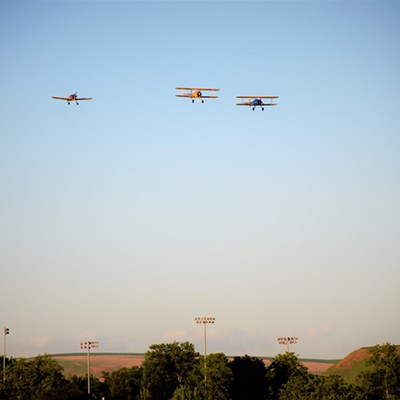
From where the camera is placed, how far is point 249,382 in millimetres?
171125

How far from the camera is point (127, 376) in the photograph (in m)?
198

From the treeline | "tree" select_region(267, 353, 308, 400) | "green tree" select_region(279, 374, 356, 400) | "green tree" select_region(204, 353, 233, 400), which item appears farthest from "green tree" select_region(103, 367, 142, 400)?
"green tree" select_region(279, 374, 356, 400)

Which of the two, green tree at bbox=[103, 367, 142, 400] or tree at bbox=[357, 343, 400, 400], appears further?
green tree at bbox=[103, 367, 142, 400]

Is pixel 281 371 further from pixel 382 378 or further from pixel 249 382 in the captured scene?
pixel 382 378

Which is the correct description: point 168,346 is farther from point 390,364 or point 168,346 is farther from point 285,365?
point 390,364

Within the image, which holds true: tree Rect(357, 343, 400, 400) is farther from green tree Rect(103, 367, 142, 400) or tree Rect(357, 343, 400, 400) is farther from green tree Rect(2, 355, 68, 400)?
green tree Rect(2, 355, 68, 400)

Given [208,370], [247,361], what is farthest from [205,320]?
[247,361]

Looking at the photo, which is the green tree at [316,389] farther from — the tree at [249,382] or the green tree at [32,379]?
the green tree at [32,379]

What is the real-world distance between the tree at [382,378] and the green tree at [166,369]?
42991mm

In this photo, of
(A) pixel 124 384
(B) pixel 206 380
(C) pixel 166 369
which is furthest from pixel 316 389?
(A) pixel 124 384

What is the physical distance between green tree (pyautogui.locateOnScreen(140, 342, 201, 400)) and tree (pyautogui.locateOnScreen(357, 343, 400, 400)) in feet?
141

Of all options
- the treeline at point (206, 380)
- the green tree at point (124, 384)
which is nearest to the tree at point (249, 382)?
the treeline at point (206, 380)

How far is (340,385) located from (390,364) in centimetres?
2429

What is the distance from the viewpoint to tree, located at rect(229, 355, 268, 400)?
169250 millimetres
